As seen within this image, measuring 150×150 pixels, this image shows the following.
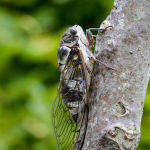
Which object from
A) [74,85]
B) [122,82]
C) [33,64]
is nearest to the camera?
[122,82]

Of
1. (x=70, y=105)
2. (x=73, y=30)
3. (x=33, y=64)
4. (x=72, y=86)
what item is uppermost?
(x=73, y=30)

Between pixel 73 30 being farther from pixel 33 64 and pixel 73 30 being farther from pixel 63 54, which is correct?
pixel 33 64

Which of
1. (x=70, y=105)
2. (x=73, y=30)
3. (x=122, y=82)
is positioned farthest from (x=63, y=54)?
(x=122, y=82)

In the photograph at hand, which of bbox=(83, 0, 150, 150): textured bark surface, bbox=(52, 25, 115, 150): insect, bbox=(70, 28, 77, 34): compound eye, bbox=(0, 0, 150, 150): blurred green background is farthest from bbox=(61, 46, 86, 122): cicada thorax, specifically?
bbox=(0, 0, 150, 150): blurred green background

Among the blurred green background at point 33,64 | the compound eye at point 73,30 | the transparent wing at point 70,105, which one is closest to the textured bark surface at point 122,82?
the transparent wing at point 70,105

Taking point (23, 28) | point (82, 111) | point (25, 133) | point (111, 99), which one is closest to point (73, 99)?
point (82, 111)

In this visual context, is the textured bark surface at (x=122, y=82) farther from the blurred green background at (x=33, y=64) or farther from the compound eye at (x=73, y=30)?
the blurred green background at (x=33, y=64)
